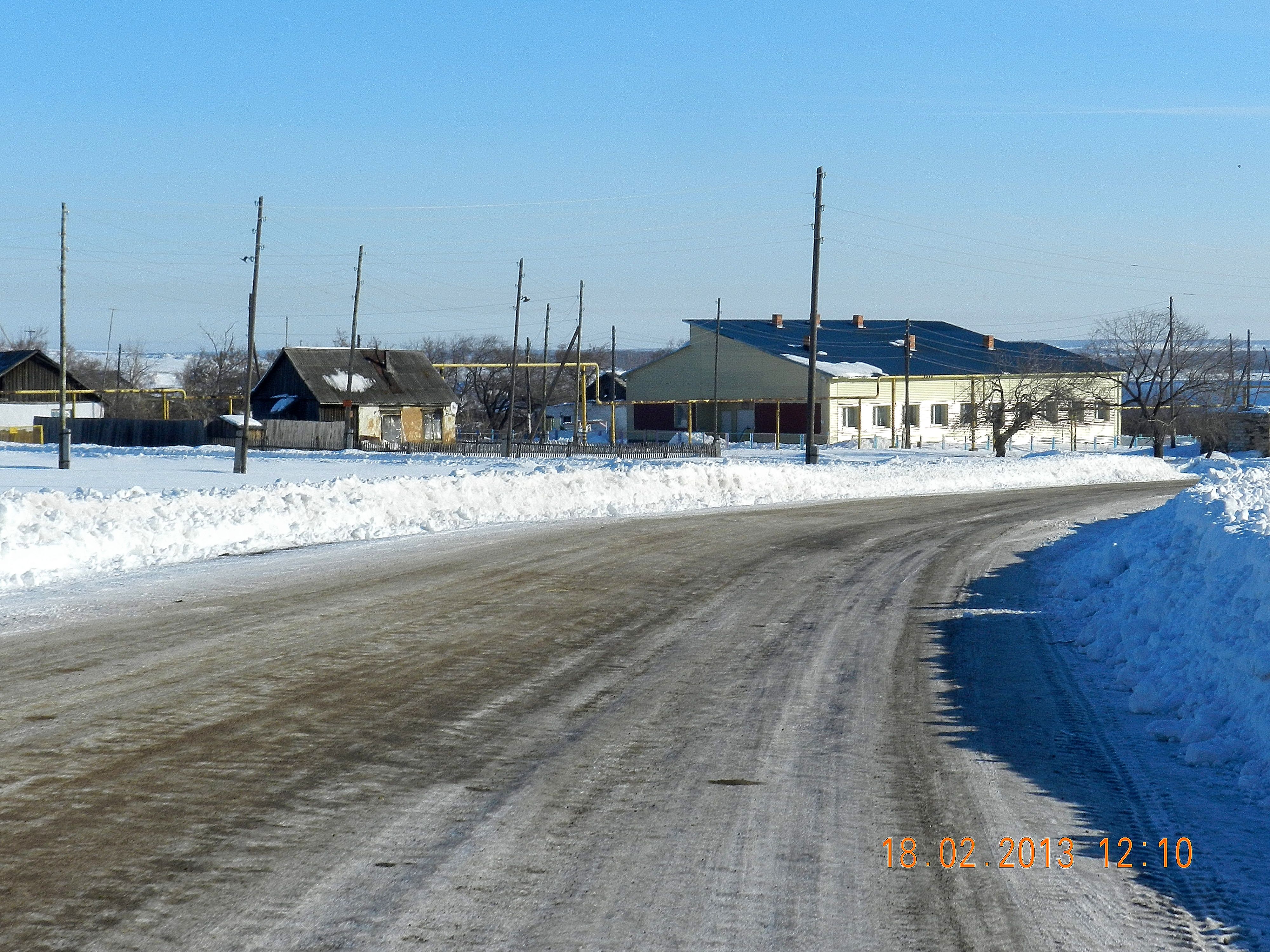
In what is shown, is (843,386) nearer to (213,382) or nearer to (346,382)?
(346,382)

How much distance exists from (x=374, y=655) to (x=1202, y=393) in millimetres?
61802

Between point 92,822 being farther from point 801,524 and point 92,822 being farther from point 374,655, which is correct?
point 801,524

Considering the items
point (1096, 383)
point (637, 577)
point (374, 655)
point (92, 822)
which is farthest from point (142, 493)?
point (1096, 383)

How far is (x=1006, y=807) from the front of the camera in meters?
5.62

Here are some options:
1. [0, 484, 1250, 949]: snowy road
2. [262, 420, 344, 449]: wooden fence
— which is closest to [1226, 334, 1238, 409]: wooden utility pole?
[262, 420, 344, 449]: wooden fence

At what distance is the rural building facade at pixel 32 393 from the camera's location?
245 ft

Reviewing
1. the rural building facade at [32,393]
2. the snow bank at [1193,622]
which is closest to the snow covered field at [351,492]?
the snow bank at [1193,622]

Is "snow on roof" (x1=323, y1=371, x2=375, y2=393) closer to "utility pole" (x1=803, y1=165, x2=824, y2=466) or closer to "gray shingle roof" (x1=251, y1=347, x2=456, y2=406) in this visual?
"gray shingle roof" (x1=251, y1=347, x2=456, y2=406)

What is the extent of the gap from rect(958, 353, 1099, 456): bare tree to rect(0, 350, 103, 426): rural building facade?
2047 inches

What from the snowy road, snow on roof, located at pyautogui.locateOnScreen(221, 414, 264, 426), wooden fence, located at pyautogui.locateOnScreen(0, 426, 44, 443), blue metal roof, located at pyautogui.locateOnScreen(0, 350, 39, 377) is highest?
blue metal roof, located at pyautogui.locateOnScreen(0, 350, 39, 377)

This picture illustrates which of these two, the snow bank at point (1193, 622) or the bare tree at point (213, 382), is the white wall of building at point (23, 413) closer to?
the bare tree at point (213, 382)

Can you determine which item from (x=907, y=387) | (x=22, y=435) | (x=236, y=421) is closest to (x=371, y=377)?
(x=236, y=421)

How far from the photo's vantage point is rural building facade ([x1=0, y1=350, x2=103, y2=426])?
2945 inches

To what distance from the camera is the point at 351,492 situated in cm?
2019
